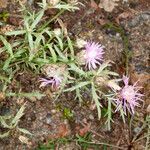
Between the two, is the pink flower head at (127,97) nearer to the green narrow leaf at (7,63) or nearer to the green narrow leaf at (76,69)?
the green narrow leaf at (76,69)

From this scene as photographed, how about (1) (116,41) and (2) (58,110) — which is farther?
(1) (116,41)

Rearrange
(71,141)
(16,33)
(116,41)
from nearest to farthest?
(16,33)
(71,141)
(116,41)

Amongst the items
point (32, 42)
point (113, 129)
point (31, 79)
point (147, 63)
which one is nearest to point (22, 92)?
→ point (31, 79)

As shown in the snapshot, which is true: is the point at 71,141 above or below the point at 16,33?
below

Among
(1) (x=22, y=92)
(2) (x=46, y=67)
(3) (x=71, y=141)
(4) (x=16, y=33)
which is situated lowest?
(3) (x=71, y=141)

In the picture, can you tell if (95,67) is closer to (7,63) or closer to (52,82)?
(52,82)

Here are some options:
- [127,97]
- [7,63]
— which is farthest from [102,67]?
→ [7,63]

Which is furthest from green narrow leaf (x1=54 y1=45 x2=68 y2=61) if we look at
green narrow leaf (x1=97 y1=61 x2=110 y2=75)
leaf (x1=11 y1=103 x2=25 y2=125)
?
leaf (x1=11 y1=103 x2=25 y2=125)

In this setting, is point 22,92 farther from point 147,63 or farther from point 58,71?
point 147,63
